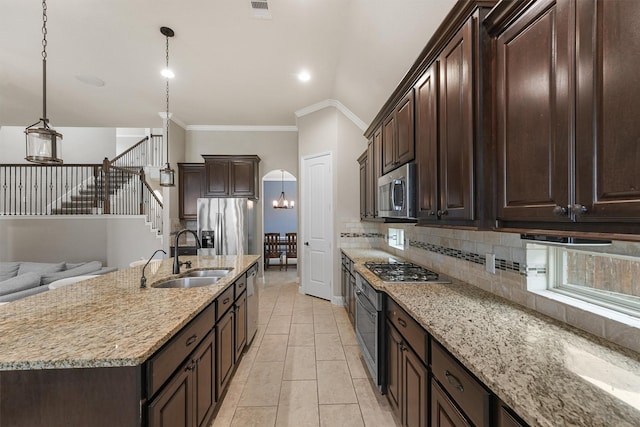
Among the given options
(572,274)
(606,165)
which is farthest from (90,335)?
(572,274)

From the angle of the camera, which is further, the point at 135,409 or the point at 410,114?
the point at 410,114

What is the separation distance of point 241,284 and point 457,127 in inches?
86.6

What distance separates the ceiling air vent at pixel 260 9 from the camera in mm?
2545

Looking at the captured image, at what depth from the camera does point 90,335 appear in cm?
115

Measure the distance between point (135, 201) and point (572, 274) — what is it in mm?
7565

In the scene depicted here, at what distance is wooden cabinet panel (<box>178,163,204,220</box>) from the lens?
564 centimetres

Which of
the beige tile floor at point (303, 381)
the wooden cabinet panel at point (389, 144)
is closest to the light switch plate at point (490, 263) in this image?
the wooden cabinet panel at point (389, 144)

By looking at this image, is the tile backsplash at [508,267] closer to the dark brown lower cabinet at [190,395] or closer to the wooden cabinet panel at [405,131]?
the wooden cabinet panel at [405,131]

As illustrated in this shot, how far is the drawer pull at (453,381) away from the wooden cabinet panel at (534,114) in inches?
28.5

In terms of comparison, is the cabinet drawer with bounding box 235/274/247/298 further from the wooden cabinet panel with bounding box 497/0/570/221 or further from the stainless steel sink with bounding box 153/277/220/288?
the wooden cabinet panel with bounding box 497/0/570/221

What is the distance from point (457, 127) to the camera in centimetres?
151

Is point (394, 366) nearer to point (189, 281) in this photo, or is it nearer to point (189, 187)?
point (189, 281)

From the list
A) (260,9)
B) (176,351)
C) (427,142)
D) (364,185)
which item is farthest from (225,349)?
(260,9)

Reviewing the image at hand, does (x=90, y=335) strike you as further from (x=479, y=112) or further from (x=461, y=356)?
(x=479, y=112)
